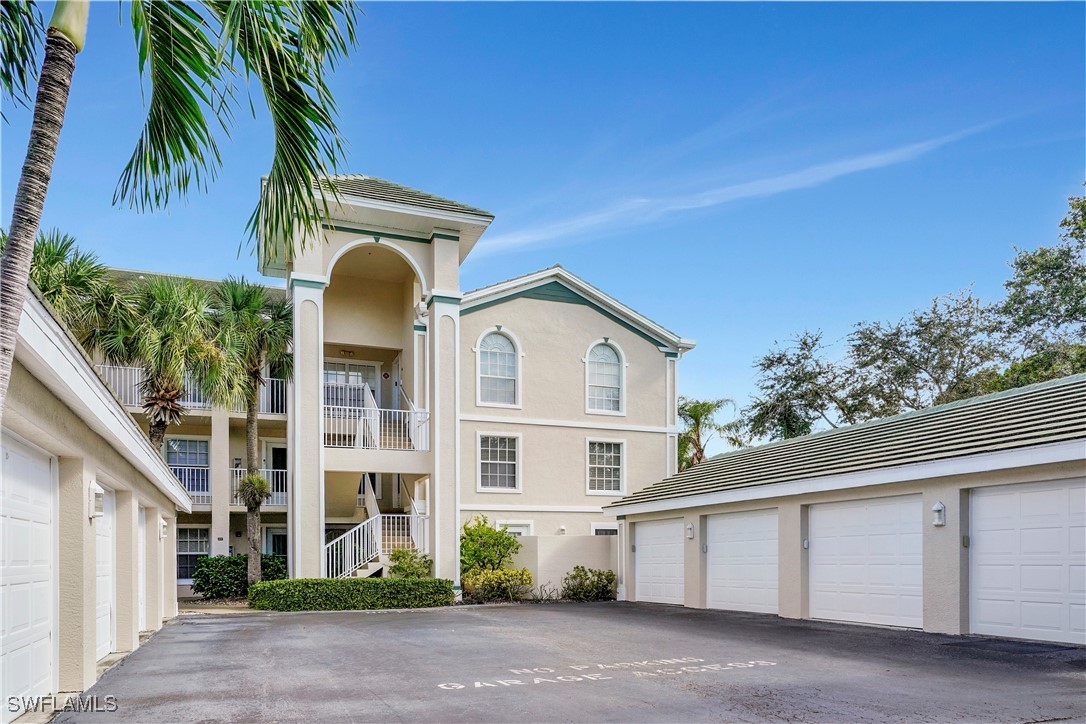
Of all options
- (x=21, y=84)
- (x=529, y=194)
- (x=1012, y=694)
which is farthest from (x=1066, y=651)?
(x=529, y=194)

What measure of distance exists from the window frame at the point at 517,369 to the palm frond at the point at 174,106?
19125 millimetres

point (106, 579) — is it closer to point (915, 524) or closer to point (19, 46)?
point (19, 46)

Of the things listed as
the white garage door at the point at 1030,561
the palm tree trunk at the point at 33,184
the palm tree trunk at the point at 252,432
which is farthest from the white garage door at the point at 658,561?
the palm tree trunk at the point at 33,184

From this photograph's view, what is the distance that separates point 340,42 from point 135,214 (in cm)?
189

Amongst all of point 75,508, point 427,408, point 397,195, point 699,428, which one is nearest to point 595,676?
point 75,508

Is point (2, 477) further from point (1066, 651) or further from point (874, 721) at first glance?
point (1066, 651)

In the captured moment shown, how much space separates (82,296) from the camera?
62.4 feet

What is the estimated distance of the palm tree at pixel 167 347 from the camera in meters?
19.6

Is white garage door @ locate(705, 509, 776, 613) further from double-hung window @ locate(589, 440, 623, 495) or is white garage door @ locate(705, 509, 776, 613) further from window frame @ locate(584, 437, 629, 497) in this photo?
double-hung window @ locate(589, 440, 623, 495)

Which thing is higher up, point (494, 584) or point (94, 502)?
point (94, 502)

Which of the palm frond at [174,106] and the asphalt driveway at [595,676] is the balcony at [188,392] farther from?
the palm frond at [174,106]

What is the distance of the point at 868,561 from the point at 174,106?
42.3ft

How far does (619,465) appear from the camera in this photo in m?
26.6
